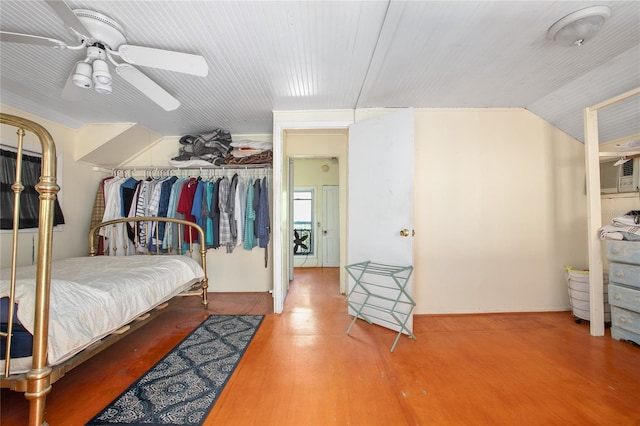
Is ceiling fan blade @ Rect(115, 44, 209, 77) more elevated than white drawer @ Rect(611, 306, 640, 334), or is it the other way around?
ceiling fan blade @ Rect(115, 44, 209, 77)

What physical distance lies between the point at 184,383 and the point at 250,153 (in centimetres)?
250

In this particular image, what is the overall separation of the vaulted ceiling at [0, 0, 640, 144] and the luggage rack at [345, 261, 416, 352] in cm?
162

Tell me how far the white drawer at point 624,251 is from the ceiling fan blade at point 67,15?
3.75m

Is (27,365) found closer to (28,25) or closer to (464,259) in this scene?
(28,25)

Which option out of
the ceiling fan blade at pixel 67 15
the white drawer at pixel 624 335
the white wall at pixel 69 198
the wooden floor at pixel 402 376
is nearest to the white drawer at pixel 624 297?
the white drawer at pixel 624 335

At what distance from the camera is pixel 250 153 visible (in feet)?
10.8

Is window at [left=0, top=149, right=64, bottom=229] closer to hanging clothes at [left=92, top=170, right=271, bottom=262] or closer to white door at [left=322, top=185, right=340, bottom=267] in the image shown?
hanging clothes at [left=92, top=170, right=271, bottom=262]

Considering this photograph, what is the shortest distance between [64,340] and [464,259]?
120 inches

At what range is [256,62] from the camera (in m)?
1.87

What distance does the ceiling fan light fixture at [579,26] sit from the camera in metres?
1.42

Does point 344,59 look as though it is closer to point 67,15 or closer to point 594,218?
point 67,15

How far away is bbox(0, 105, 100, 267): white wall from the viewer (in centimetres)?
247

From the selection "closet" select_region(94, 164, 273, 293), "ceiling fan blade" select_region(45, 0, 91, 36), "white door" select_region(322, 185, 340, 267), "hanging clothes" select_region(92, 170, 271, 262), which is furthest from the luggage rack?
"white door" select_region(322, 185, 340, 267)

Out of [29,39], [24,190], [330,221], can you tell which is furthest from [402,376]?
[330,221]
